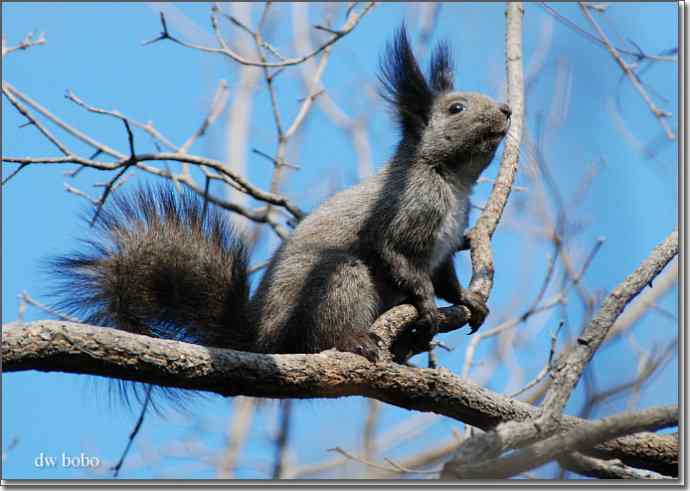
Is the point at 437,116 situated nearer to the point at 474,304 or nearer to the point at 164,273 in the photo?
the point at 474,304

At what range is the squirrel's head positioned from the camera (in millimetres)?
5988

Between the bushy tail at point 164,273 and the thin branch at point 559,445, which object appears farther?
the bushy tail at point 164,273

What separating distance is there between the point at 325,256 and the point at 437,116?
4.88ft

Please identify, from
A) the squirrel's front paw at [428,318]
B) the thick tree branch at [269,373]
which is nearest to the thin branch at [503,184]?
the squirrel's front paw at [428,318]

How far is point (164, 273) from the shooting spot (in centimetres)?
523

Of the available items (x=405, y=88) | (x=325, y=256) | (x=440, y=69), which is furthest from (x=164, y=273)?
(x=440, y=69)

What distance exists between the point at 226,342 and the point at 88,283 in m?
1.00

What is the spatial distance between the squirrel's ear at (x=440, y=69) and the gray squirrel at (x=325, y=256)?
0.15m

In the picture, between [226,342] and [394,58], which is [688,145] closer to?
[394,58]

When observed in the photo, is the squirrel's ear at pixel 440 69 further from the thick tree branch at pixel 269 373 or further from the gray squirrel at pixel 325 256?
the thick tree branch at pixel 269 373

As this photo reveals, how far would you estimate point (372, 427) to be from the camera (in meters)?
9.55

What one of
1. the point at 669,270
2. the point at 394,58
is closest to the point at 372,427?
the point at 669,270

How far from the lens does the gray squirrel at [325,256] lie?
514cm

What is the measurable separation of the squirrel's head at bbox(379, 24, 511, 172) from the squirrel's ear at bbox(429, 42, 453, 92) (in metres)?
0.11
